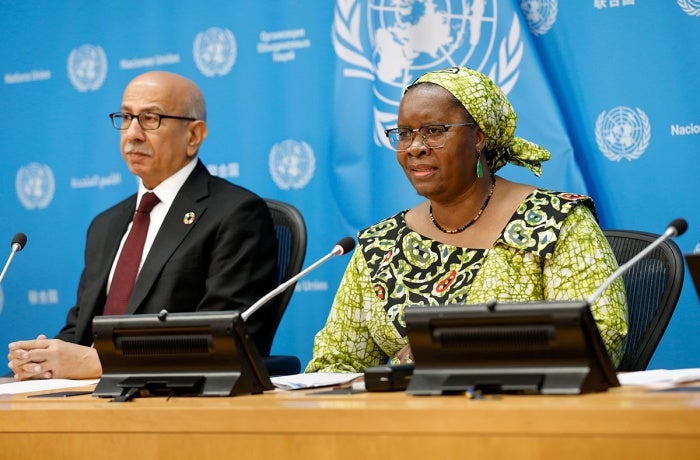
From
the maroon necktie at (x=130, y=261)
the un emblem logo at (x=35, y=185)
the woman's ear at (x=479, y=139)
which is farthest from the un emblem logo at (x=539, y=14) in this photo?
the un emblem logo at (x=35, y=185)

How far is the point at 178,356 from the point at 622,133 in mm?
1962

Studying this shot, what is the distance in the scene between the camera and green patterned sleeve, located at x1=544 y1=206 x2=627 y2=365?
8.91 ft

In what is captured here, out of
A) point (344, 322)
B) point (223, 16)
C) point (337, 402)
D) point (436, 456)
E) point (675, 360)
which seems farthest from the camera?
point (223, 16)

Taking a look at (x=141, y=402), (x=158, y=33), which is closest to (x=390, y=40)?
(x=158, y=33)

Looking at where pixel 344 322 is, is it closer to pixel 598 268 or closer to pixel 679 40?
pixel 598 268

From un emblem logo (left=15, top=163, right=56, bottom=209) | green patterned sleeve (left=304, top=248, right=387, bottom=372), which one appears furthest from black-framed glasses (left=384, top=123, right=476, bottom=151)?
un emblem logo (left=15, top=163, right=56, bottom=209)

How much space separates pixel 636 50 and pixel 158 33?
6.64 feet

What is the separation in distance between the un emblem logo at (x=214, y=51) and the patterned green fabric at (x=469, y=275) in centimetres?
140

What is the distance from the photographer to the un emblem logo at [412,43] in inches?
152

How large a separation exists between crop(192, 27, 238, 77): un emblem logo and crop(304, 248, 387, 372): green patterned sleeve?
1.51 m

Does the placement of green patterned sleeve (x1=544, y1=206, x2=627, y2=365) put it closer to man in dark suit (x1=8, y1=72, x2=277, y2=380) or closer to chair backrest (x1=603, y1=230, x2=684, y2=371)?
chair backrest (x1=603, y1=230, x2=684, y2=371)

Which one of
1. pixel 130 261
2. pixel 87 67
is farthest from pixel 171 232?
pixel 87 67

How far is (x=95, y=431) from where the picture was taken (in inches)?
81.7

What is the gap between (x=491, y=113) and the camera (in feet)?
10.2
